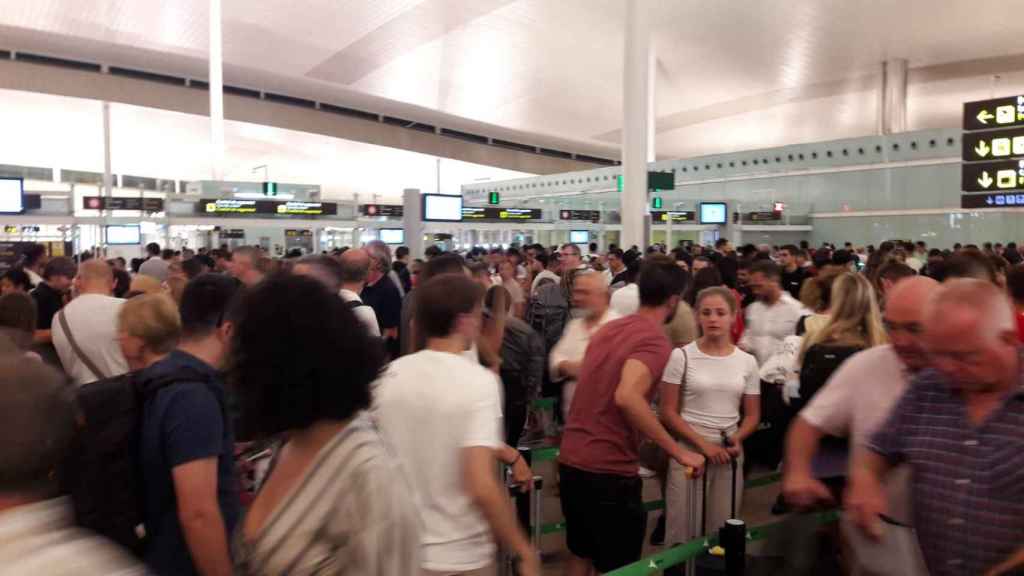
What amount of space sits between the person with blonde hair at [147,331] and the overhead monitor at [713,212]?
70.5 feet

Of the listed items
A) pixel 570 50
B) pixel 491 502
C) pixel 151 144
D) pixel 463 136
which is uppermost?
pixel 570 50

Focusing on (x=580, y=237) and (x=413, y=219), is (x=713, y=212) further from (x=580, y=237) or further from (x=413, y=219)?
(x=413, y=219)

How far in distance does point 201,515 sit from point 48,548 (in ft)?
3.37

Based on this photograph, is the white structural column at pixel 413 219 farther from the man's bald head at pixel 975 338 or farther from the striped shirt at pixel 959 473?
the man's bald head at pixel 975 338

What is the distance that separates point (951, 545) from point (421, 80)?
36.3 meters

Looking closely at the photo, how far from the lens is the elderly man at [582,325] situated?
16.1 feet

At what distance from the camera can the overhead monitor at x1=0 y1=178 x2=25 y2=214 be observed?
1388 cm

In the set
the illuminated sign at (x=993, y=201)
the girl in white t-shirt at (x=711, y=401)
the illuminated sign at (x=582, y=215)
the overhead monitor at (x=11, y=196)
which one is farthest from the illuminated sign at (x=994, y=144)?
the overhead monitor at (x=11, y=196)

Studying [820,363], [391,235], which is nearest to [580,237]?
[391,235]

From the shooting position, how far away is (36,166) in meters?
44.6

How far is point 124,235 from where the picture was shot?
60.3 ft

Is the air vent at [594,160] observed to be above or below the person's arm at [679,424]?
above

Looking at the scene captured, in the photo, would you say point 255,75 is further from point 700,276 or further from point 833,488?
point 833,488

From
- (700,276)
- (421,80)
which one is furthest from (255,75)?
(700,276)
